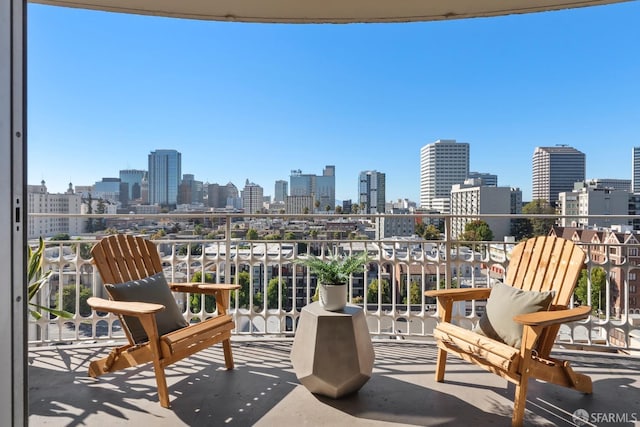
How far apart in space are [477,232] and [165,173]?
7.51 metres

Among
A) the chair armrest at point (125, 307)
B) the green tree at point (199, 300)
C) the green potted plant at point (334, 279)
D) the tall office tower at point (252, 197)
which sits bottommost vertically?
the green tree at point (199, 300)

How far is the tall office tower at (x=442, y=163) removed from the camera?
31.7 feet

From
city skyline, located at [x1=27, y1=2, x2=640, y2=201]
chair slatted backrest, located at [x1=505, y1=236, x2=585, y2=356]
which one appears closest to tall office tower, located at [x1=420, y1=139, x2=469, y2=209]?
city skyline, located at [x1=27, y1=2, x2=640, y2=201]

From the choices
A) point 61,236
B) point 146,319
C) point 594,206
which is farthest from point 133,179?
point 594,206

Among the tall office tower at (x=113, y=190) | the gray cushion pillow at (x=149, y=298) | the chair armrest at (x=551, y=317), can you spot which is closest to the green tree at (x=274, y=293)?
the gray cushion pillow at (x=149, y=298)

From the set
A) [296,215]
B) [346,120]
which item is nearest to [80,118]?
[346,120]

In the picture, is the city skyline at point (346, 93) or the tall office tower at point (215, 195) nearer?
the tall office tower at point (215, 195)

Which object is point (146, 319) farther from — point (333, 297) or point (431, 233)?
point (431, 233)

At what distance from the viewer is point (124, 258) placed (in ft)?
8.45

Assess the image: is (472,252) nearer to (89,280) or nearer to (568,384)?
(568,384)

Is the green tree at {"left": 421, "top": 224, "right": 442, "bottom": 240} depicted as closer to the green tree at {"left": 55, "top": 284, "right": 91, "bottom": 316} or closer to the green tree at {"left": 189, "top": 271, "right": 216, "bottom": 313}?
the green tree at {"left": 189, "top": 271, "right": 216, "bottom": 313}

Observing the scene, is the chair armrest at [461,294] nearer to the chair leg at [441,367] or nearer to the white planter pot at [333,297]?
the chair leg at [441,367]

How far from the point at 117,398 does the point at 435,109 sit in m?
15.6

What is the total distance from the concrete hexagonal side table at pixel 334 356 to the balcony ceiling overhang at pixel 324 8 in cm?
212
